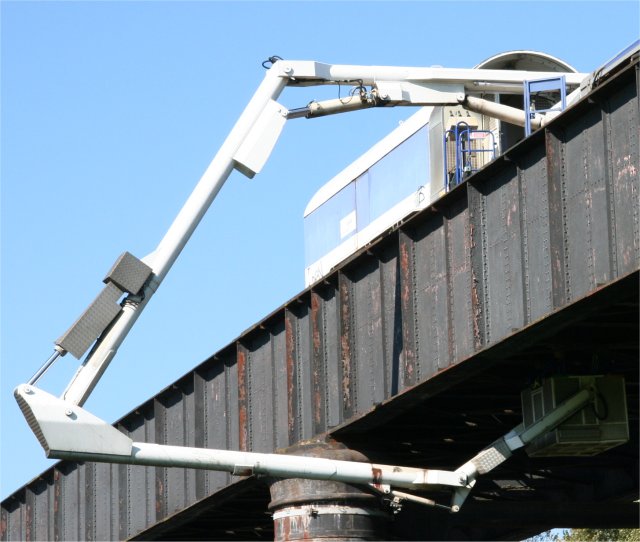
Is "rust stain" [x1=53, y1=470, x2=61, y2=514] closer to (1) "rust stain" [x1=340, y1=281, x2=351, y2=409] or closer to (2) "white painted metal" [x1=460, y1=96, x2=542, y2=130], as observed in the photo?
(1) "rust stain" [x1=340, y1=281, x2=351, y2=409]

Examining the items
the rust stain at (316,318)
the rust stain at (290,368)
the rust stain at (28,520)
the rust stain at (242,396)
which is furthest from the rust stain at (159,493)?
the rust stain at (316,318)

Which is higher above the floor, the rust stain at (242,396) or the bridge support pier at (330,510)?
the rust stain at (242,396)

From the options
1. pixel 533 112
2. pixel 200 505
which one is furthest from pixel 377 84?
pixel 200 505

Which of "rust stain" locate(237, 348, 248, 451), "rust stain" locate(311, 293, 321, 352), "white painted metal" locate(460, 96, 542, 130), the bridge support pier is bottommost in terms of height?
the bridge support pier

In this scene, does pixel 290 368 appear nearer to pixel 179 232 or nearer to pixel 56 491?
pixel 179 232

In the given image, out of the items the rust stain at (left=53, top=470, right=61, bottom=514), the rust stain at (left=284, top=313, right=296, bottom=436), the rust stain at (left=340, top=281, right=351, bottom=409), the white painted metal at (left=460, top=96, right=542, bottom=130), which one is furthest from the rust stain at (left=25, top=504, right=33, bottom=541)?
the white painted metal at (left=460, top=96, right=542, bottom=130)

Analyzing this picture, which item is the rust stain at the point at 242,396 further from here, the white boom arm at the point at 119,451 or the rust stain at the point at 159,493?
the white boom arm at the point at 119,451

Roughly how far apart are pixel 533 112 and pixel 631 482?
9835mm

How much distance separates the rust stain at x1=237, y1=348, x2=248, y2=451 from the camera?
3161cm

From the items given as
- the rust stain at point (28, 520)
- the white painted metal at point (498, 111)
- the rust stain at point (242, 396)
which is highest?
the white painted metal at point (498, 111)

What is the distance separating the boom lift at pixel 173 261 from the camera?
20.1 m

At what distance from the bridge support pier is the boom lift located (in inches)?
92.6

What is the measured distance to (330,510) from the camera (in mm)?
27344

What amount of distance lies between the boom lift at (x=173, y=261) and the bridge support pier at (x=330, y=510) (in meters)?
2.35
